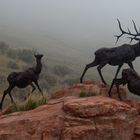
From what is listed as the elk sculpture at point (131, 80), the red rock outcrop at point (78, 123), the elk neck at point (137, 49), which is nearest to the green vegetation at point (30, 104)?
the red rock outcrop at point (78, 123)

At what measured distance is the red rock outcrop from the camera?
1444cm

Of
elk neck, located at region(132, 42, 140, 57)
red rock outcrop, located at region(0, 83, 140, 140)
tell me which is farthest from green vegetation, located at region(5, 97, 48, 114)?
elk neck, located at region(132, 42, 140, 57)

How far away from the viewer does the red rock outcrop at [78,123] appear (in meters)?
14.4

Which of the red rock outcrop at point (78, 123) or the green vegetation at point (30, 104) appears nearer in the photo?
the red rock outcrop at point (78, 123)

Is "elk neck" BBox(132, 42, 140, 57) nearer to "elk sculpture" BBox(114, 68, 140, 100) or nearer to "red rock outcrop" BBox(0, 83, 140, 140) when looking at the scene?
"elk sculpture" BBox(114, 68, 140, 100)

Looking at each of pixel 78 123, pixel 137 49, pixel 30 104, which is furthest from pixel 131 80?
pixel 30 104

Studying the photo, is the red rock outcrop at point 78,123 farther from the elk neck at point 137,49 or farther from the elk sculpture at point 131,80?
the elk neck at point 137,49

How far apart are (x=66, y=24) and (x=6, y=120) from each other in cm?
12597

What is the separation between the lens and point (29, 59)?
4644 centimetres

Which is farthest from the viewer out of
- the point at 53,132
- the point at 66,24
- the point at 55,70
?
the point at 66,24

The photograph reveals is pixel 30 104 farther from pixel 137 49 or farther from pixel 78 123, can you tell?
pixel 137 49

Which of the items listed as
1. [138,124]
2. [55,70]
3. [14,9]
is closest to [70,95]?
[138,124]

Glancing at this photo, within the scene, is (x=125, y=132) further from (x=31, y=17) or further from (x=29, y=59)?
(x=31, y=17)

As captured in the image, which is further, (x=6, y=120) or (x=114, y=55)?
(x=114, y=55)
